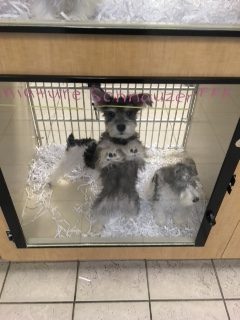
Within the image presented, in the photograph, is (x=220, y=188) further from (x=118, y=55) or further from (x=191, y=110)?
(x=118, y=55)

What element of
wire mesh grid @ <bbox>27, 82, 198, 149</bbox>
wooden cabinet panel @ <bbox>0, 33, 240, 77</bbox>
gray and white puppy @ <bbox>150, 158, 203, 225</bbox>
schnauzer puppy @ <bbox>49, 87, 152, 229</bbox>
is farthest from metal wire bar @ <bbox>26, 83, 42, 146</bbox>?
gray and white puppy @ <bbox>150, 158, 203, 225</bbox>

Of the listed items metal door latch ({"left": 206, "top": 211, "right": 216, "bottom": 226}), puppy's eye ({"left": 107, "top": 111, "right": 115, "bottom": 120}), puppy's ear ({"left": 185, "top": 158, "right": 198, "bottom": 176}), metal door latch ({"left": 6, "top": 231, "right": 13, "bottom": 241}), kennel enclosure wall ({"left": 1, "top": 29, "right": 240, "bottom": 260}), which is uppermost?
kennel enclosure wall ({"left": 1, "top": 29, "right": 240, "bottom": 260})

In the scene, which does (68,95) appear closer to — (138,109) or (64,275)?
(138,109)

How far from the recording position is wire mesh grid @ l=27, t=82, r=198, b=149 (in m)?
0.86

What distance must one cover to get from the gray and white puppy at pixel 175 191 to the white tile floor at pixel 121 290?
21 centimetres

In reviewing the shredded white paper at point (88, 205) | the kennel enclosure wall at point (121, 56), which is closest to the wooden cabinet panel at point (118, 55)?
the kennel enclosure wall at point (121, 56)

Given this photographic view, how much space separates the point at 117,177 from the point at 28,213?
1.24 feet

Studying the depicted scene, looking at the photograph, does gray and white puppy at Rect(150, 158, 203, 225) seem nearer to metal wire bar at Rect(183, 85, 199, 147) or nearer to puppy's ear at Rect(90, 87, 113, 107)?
metal wire bar at Rect(183, 85, 199, 147)

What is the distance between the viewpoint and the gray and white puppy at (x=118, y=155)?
846 mm

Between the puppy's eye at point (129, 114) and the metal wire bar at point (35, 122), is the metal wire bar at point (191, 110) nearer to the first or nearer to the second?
the puppy's eye at point (129, 114)

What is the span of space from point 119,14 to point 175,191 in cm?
64

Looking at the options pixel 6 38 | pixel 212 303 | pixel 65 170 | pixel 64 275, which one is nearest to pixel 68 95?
pixel 6 38

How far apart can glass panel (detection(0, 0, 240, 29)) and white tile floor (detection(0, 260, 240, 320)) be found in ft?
3.01

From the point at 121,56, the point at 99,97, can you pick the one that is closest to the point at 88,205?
the point at 99,97
